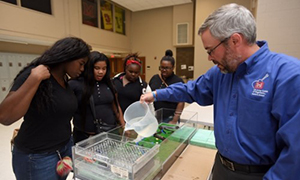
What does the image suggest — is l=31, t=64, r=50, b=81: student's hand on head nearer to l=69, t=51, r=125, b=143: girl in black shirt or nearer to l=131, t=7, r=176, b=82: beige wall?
l=69, t=51, r=125, b=143: girl in black shirt

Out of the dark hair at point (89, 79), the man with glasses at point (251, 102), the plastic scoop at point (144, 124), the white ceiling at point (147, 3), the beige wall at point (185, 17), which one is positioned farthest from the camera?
the beige wall at point (185, 17)

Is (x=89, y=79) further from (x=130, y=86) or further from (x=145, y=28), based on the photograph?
(x=145, y=28)

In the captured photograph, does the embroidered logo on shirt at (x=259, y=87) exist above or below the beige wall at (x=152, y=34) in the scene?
below

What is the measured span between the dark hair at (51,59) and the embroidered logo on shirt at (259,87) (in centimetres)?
101

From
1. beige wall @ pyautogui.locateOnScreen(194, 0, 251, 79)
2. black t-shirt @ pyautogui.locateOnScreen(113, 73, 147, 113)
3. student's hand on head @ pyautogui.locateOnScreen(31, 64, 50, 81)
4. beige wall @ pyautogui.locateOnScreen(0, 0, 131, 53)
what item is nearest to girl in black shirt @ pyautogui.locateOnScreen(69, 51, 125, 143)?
black t-shirt @ pyautogui.locateOnScreen(113, 73, 147, 113)

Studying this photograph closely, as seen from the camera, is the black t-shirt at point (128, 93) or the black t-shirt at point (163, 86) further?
the black t-shirt at point (163, 86)

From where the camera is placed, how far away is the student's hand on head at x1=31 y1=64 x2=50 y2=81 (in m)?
0.92

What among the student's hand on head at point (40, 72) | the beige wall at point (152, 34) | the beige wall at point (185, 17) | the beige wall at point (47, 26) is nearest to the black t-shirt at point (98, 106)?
the student's hand on head at point (40, 72)

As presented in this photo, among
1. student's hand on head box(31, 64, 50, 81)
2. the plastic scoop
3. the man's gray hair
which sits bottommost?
the plastic scoop

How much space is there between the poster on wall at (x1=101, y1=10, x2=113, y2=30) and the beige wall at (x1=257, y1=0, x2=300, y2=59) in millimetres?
5568

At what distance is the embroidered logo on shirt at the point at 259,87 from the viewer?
0.72 metres

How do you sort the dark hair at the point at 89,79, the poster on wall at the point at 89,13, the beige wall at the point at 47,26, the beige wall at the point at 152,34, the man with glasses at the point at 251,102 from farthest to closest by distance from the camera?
the beige wall at the point at 152,34
the poster on wall at the point at 89,13
the beige wall at the point at 47,26
the dark hair at the point at 89,79
the man with glasses at the point at 251,102

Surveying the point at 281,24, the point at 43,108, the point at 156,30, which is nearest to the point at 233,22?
the point at 43,108

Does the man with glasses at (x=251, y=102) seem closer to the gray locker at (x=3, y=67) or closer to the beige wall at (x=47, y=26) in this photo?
the beige wall at (x=47, y=26)
